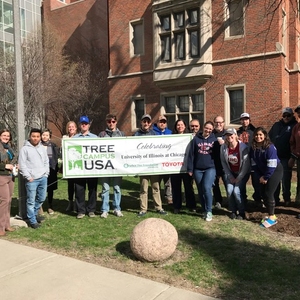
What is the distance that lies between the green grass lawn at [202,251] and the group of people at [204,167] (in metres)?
0.32

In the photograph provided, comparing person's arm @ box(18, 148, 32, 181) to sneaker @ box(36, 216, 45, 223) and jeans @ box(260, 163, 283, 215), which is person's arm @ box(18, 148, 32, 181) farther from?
jeans @ box(260, 163, 283, 215)

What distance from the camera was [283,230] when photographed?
5.46 m

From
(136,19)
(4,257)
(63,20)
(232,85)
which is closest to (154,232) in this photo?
(4,257)

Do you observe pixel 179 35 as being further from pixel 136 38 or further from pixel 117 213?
pixel 117 213

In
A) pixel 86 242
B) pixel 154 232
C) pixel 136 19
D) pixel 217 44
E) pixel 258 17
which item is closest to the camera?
pixel 154 232

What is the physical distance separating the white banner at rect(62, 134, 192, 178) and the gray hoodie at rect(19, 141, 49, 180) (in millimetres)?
674

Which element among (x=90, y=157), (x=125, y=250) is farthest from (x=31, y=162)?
(x=125, y=250)

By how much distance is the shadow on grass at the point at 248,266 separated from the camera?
346cm

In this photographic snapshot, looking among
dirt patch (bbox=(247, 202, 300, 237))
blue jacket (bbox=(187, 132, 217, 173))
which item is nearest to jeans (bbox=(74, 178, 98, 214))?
blue jacket (bbox=(187, 132, 217, 173))

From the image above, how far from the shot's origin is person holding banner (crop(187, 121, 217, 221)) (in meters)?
6.12

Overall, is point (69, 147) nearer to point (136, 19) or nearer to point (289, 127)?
point (289, 127)

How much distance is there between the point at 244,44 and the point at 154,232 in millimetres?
12516

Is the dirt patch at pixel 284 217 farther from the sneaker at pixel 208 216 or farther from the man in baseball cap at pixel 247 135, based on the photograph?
the sneaker at pixel 208 216

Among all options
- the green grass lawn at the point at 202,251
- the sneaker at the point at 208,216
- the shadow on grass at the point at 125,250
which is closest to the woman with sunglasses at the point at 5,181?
the green grass lawn at the point at 202,251
